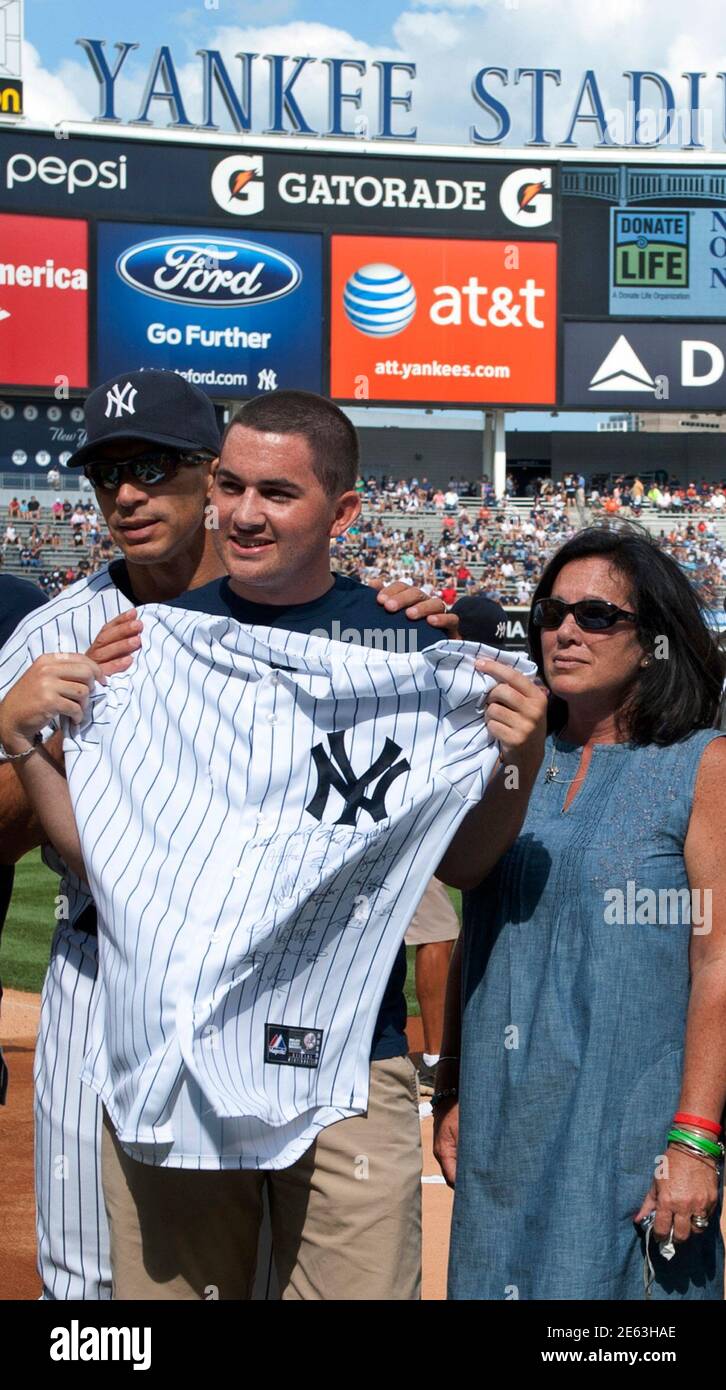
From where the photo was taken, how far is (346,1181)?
87.4 inches

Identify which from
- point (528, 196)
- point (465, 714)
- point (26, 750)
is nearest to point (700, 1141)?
point (465, 714)

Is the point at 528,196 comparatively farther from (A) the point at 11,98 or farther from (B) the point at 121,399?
(B) the point at 121,399

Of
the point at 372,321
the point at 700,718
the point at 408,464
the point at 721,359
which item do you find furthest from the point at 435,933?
the point at 408,464

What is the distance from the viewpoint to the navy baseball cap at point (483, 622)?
5.19 metres

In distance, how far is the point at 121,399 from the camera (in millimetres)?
2600

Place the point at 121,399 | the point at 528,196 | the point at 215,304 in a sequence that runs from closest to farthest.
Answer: the point at 121,399 < the point at 215,304 < the point at 528,196

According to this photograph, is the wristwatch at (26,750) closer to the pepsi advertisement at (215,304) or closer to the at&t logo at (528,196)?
the pepsi advertisement at (215,304)

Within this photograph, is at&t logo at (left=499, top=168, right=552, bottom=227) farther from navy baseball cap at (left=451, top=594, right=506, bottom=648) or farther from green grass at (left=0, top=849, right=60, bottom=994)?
navy baseball cap at (left=451, top=594, right=506, bottom=648)

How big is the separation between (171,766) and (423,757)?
1.33 ft

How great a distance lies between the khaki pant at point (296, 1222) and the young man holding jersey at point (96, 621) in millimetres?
234

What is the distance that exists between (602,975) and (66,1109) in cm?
95

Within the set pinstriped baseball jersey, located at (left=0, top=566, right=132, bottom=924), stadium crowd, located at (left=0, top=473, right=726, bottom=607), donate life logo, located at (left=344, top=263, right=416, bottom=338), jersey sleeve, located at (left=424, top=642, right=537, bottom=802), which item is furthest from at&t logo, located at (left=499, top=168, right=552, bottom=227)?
jersey sleeve, located at (left=424, top=642, right=537, bottom=802)

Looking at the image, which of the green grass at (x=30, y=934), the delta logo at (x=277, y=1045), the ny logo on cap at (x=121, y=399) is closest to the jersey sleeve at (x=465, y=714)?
the delta logo at (x=277, y=1045)

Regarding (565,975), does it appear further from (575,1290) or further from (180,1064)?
(180,1064)
